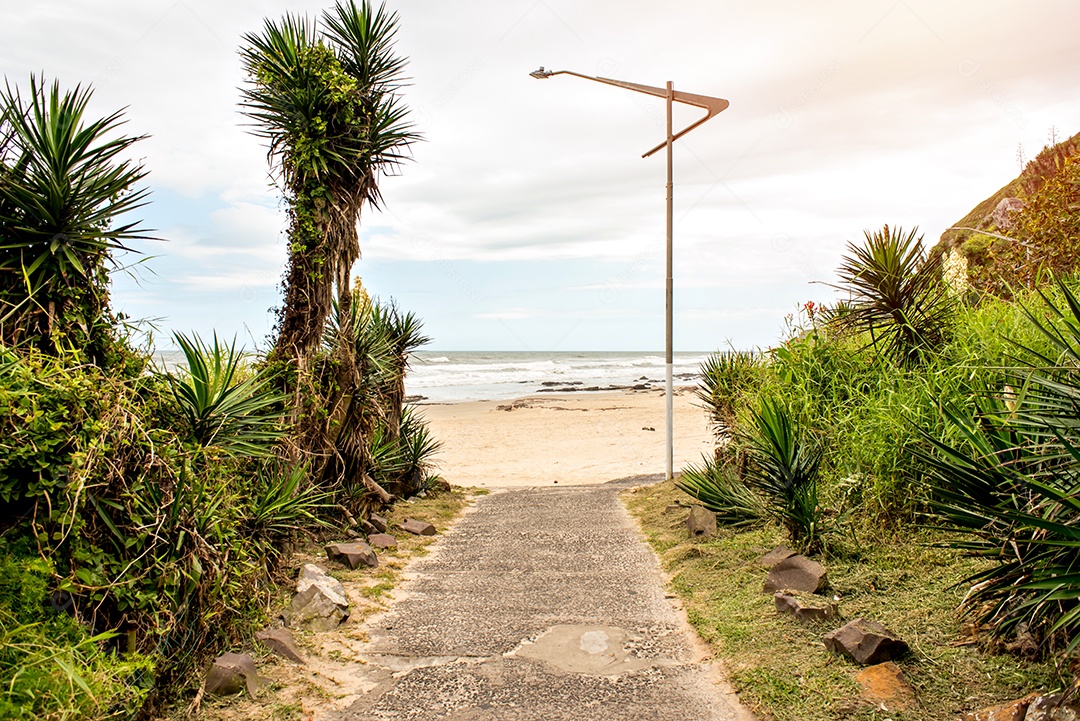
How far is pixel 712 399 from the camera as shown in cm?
1102

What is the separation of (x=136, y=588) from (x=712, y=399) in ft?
27.5

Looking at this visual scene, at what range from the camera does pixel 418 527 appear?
8.83m

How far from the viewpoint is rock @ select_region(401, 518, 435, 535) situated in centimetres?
878

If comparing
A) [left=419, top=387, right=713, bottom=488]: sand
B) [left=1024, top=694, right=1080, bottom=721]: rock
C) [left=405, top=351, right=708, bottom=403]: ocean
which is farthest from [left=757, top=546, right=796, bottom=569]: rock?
[left=405, top=351, right=708, bottom=403]: ocean

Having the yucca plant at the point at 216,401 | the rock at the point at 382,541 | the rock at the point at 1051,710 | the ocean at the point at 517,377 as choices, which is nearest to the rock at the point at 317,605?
the yucca plant at the point at 216,401

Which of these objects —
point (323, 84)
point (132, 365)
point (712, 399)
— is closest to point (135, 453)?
point (132, 365)

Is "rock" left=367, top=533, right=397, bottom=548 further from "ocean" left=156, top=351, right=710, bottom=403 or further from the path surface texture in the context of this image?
"ocean" left=156, top=351, right=710, bottom=403

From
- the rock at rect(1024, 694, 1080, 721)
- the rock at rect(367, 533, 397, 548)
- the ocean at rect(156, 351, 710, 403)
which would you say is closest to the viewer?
the rock at rect(1024, 694, 1080, 721)

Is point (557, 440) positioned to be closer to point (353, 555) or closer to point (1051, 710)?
point (353, 555)

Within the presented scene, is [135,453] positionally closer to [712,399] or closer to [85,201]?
[85,201]

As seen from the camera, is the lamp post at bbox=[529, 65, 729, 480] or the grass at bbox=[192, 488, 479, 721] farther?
the lamp post at bbox=[529, 65, 729, 480]

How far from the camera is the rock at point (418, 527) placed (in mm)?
8781

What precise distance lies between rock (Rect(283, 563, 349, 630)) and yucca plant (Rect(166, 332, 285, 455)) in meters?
1.05

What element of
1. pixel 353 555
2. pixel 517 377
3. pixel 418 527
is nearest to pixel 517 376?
pixel 517 377
